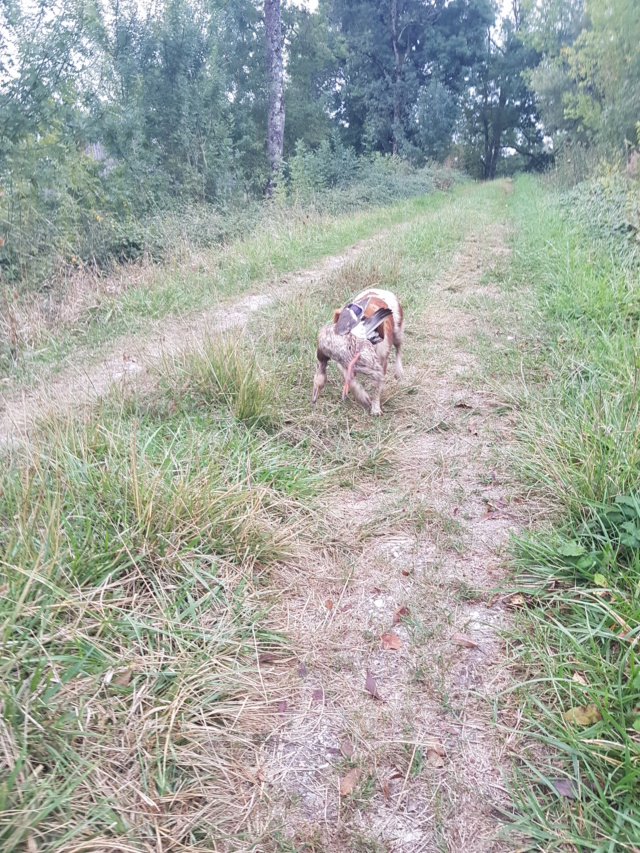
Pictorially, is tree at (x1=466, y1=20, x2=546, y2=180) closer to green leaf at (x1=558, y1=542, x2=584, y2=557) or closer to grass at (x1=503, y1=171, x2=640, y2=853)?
grass at (x1=503, y1=171, x2=640, y2=853)

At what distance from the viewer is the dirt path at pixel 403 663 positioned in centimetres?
169

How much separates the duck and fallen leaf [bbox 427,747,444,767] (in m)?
2.52

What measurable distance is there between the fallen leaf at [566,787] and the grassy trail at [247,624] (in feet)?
0.53

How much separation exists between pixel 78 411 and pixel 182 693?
7.23 ft

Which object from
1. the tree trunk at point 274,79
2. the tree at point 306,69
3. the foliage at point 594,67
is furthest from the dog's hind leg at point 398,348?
the tree at point 306,69

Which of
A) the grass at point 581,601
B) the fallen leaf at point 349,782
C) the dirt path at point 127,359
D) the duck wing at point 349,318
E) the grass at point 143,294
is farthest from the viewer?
the grass at point 143,294

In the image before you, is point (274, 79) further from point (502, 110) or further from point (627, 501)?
point (502, 110)

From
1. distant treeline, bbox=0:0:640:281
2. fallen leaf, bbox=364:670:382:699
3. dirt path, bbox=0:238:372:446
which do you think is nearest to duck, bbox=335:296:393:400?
dirt path, bbox=0:238:372:446

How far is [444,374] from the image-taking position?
16.4ft

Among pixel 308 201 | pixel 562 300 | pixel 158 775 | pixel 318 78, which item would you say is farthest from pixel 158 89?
pixel 158 775

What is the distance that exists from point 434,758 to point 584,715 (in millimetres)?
517

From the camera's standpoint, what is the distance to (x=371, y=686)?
6.99ft

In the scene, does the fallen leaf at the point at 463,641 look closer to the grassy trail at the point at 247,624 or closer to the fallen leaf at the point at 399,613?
the grassy trail at the point at 247,624

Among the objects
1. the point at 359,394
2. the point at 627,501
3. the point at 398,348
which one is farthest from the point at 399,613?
the point at 398,348
